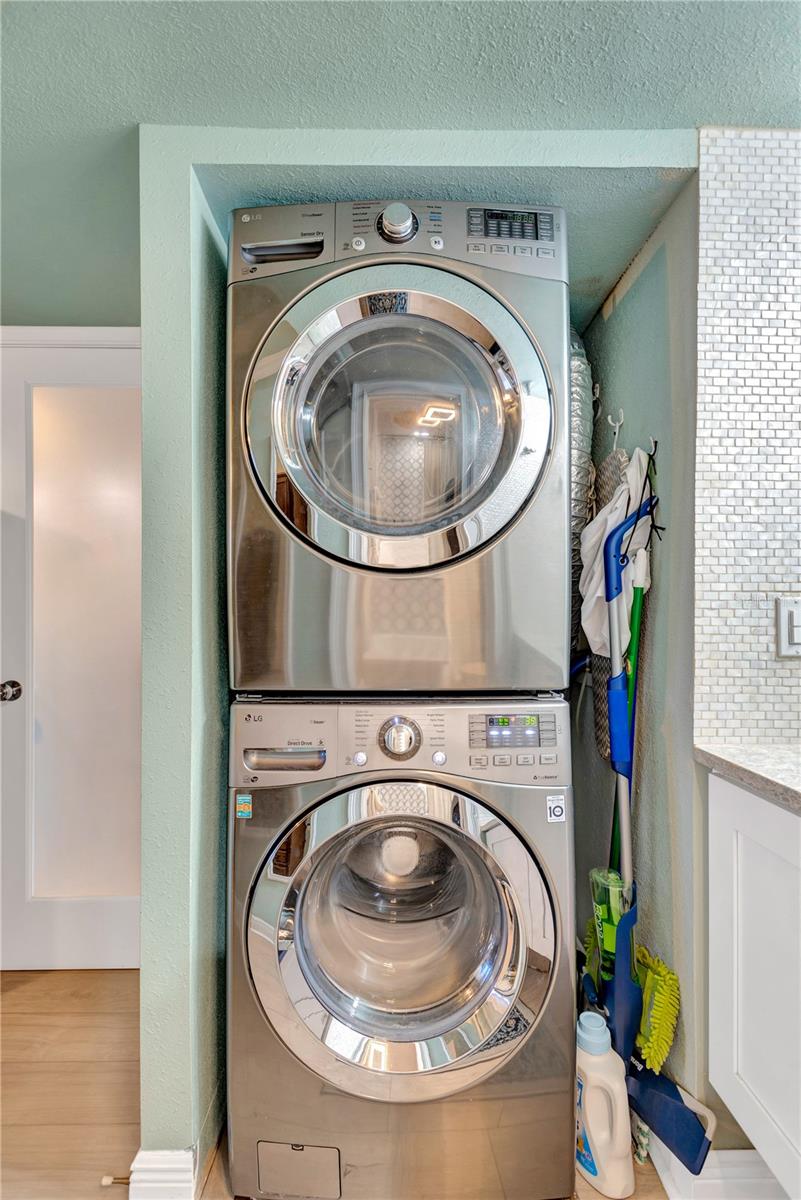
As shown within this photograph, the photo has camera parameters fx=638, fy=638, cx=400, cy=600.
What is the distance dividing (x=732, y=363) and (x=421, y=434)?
26.0 inches

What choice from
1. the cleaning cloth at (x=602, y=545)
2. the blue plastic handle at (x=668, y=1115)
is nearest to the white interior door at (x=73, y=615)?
the cleaning cloth at (x=602, y=545)

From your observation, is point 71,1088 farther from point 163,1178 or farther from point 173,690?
point 173,690

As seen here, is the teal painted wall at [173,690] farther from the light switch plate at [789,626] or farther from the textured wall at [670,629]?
the light switch plate at [789,626]

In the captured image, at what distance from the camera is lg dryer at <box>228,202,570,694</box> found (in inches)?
52.1

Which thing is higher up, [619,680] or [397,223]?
[397,223]

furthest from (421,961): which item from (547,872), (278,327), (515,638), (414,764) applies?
(278,327)

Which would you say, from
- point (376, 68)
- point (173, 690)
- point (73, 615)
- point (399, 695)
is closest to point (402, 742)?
point (399, 695)

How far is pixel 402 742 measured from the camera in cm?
130

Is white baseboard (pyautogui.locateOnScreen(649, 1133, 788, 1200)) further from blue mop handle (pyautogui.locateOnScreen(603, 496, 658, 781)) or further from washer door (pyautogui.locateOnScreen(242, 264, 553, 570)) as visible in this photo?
washer door (pyautogui.locateOnScreen(242, 264, 553, 570))

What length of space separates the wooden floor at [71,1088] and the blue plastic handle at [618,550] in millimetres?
1270

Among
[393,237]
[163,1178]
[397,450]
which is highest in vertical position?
[393,237]

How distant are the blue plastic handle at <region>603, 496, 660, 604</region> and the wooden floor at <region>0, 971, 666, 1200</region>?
127 cm

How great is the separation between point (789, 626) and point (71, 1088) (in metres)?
2.07

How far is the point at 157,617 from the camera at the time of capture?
4.33ft
